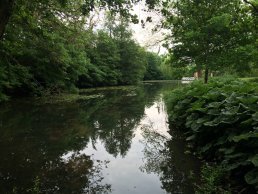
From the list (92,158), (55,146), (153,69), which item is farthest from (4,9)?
(153,69)

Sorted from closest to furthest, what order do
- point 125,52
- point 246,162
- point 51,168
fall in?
point 246,162
point 51,168
point 125,52

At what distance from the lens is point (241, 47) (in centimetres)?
1123

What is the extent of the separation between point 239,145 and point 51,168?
3584 millimetres

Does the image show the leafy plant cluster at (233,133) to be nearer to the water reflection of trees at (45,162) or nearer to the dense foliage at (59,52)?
the water reflection of trees at (45,162)

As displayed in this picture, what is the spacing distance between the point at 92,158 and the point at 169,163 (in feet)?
5.85

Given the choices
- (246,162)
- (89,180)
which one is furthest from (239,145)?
(89,180)

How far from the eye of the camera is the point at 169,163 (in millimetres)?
5789

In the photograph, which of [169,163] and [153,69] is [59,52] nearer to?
[169,163]

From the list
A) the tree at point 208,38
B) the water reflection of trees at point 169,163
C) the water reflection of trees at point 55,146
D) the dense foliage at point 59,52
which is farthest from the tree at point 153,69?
the water reflection of trees at point 169,163

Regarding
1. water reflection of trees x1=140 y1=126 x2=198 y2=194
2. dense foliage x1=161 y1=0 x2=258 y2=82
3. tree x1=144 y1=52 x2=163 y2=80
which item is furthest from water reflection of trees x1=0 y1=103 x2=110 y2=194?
tree x1=144 y1=52 x2=163 y2=80

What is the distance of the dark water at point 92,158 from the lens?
15.2 ft

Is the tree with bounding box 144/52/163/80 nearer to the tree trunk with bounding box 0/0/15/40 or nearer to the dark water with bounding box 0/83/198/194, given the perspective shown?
the dark water with bounding box 0/83/198/194

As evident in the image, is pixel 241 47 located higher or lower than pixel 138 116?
higher

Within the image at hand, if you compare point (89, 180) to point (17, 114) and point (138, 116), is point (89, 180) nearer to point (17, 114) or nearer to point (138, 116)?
point (138, 116)
